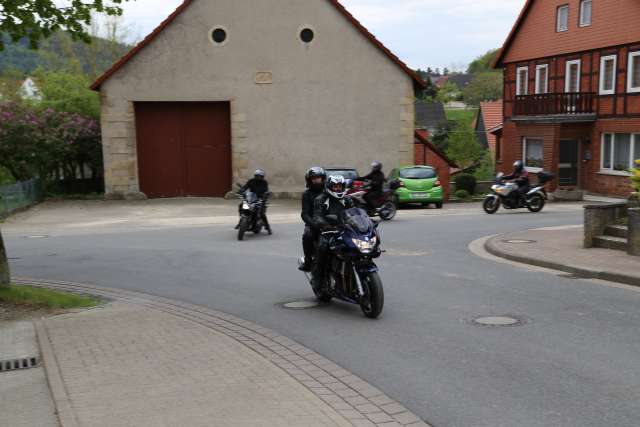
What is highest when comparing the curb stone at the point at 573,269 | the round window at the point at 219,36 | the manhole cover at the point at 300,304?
the round window at the point at 219,36

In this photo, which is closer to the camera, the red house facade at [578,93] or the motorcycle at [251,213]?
the motorcycle at [251,213]

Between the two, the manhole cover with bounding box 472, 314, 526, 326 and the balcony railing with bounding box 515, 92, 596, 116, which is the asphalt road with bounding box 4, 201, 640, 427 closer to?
the manhole cover with bounding box 472, 314, 526, 326

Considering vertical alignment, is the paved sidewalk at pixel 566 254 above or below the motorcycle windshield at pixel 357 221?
below

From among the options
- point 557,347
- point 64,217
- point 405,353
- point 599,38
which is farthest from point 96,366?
point 599,38

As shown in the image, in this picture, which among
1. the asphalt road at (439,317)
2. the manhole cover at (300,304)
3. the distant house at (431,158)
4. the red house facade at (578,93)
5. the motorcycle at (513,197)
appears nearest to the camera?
the asphalt road at (439,317)

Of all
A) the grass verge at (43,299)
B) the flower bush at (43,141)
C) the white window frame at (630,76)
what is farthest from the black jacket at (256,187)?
the white window frame at (630,76)

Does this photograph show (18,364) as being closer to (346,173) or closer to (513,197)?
(513,197)

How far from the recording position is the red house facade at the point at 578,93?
2970 cm

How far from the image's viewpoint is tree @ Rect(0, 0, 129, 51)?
34.8ft

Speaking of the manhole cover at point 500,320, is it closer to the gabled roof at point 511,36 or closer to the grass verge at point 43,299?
the grass verge at point 43,299

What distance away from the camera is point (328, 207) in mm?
9180

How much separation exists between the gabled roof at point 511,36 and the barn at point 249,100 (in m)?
9.49

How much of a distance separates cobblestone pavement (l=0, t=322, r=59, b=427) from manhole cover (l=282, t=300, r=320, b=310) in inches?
124

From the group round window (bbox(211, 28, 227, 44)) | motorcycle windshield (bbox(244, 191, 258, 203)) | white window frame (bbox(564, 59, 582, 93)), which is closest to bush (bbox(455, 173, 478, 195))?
white window frame (bbox(564, 59, 582, 93))
